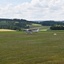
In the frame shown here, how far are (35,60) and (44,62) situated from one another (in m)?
1.20

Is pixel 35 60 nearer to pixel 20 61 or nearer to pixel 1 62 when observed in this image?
pixel 20 61

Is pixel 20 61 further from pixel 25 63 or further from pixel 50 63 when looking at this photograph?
pixel 50 63

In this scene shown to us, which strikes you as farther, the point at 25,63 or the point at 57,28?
the point at 57,28

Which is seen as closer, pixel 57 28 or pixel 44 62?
pixel 44 62

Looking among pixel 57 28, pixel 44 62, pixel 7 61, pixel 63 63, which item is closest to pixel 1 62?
pixel 7 61

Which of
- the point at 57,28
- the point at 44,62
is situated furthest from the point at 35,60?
the point at 57,28

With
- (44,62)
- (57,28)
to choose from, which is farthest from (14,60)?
(57,28)

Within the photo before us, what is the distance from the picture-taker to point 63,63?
21.7 m

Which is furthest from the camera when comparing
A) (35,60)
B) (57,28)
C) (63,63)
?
(57,28)

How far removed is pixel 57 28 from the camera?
12200cm

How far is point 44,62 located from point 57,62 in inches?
44.9

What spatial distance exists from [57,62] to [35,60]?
2.17m

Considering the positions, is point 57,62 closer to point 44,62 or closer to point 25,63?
point 44,62

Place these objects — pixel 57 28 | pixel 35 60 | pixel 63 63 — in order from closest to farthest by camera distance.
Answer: pixel 63 63 < pixel 35 60 < pixel 57 28
